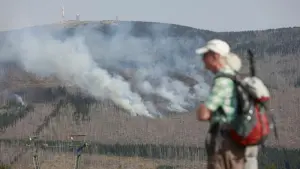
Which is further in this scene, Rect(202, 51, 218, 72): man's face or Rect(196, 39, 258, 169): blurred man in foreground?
Rect(202, 51, 218, 72): man's face

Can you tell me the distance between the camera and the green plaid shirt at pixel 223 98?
5.22m

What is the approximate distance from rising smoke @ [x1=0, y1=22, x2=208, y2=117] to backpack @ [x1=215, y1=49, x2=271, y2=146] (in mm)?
81631

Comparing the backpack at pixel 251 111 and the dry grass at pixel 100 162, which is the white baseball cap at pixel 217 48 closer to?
the backpack at pixel 251 111

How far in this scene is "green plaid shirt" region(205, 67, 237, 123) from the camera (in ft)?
17.1

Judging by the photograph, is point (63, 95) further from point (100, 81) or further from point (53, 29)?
point (53, 29)

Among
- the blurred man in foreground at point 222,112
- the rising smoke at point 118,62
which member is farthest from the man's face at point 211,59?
the rising smoke at point 118,62

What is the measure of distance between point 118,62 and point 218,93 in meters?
104

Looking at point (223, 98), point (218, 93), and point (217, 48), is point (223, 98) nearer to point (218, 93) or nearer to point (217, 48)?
point (218, 93)

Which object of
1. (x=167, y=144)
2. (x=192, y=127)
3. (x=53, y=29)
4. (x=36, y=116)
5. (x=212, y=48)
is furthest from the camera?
(x=53, y=29)

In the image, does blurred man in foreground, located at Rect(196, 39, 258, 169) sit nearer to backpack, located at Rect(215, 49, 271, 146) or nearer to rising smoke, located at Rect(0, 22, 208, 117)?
backpack, located at Rect(215, 49, 271, 146)

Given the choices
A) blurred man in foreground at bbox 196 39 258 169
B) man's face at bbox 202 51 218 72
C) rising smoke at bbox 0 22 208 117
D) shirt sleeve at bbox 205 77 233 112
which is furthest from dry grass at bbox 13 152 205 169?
shirt sleeve at bbox 205 77 233 112

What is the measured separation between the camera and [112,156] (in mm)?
62375

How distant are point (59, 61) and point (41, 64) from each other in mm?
3701

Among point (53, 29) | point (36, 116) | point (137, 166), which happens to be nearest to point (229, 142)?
point (137, 166)
